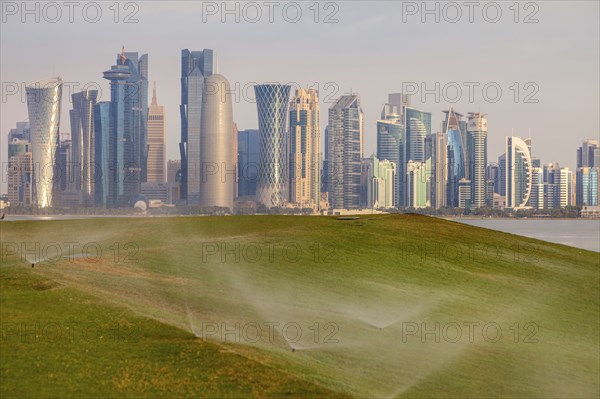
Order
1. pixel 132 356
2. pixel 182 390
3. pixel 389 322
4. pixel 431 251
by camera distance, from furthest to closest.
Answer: pixel 431 251 < pixel 389 322 < pixel 132 356 < pixel 182 390

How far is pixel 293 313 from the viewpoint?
37188 mm

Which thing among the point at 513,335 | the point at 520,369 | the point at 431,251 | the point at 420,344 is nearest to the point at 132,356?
the point at 420,344

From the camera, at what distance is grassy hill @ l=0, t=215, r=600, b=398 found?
26.8 metres

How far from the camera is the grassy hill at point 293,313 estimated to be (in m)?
26.8

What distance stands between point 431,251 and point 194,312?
27486 mm

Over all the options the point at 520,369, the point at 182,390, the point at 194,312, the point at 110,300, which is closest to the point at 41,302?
the point at 110,300

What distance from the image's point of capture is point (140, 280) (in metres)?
40.4

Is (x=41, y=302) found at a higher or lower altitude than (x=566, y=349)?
higher

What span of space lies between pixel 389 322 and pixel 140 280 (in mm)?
11908

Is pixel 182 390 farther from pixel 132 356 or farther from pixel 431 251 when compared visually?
pixel 431 251

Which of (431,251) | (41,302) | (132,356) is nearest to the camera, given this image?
(132,356)

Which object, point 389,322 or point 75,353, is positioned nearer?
point 75,353

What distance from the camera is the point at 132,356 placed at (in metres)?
27.4

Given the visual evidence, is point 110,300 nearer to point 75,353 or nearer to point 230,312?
point 230,312
